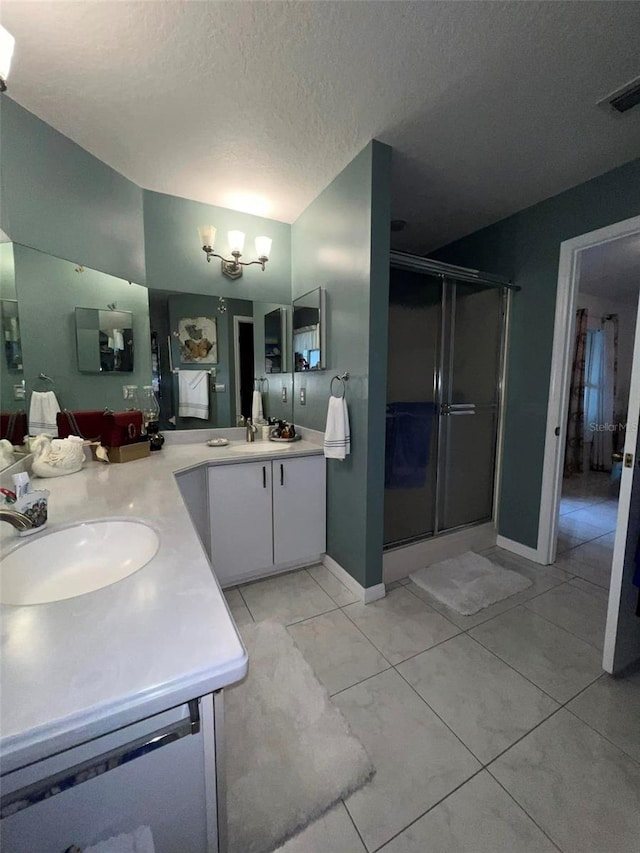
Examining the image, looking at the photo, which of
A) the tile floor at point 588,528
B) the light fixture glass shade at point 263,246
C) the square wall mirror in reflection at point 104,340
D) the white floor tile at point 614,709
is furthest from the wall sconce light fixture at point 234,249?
the tile floor at point 588,528

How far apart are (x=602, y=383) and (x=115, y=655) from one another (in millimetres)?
6020

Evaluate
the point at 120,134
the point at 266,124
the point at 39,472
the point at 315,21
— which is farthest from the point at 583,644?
the point at 120,134

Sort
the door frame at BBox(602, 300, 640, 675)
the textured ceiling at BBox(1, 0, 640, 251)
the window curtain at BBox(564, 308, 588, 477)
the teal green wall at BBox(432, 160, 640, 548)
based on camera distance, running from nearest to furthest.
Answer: the textured ceiling at BBox(1, 0, 640, 251)
the door frame at BBox(602, 300, 640, 675)
the teal green wall at BBox(432, 160, 640, 548)
the window curtain at BBox(564, 308, 588, 477)

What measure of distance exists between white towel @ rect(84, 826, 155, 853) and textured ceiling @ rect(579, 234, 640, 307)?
118 inches

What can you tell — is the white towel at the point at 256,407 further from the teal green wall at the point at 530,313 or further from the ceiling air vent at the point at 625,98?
the ceiling air vent at the point at 625,98

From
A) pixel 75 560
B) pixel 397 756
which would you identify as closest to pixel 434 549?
pixel 397 756

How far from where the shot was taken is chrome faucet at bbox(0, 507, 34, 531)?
2.69 feet

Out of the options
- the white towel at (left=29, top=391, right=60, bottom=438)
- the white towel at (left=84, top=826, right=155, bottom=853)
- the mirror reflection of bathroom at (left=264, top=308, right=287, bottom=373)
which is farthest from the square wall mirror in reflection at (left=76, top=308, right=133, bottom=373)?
the white towel at (left=84, top=826, right=155, bottom=853)

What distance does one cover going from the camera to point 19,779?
38cm

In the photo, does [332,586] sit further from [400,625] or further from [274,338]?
[274,338]

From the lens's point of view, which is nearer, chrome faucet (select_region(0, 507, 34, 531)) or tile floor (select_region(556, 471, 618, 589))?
chrome faucet (select_region(0, 507, 34, 531))

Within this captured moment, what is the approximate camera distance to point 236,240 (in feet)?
7.36

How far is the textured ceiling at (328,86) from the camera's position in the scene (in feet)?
3.65

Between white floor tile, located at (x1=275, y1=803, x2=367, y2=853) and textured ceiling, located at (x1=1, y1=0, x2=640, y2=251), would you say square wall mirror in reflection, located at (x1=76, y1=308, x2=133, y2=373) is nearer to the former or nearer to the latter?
textured ceiling, located at (x1=1, y1=0, x2=640, y2=251)
